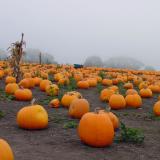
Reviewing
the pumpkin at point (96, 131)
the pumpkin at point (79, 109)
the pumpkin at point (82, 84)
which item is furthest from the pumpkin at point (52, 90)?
the pumpkin at point (96, 131)

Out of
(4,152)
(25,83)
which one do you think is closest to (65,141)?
(4,152)

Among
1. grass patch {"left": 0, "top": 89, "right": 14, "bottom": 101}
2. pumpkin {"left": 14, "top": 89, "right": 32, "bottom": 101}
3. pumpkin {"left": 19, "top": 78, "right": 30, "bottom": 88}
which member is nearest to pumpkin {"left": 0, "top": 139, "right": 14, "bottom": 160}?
pumpkin {"left": 14, "top": 89, "right": 32, "bottom": 101}

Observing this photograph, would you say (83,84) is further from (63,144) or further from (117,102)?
(63,144)

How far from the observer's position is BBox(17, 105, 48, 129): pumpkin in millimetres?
6930

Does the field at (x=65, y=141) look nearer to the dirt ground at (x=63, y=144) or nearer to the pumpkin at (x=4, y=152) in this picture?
the dirt ground at (x=63, y=144)

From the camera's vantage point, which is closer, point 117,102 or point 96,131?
point 96,131

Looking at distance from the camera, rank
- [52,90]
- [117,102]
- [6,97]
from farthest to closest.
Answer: [52,90]
[6,97]
[117,102]

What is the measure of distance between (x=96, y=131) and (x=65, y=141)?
1.74ft

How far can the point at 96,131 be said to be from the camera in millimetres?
6020

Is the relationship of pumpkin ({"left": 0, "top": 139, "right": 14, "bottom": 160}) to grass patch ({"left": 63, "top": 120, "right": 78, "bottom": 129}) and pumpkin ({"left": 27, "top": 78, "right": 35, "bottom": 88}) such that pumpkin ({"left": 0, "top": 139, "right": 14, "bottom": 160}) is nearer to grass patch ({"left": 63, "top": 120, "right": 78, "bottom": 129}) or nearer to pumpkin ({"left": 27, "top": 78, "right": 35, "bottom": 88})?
grass patch ({"left": 63, "top": 120, "right": 78, "bottom": 129})

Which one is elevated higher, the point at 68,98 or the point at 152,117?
the point at 68,98

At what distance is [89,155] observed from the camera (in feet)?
18.0

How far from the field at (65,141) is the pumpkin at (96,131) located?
0.31 ft

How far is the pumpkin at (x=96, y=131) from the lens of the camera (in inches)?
236
